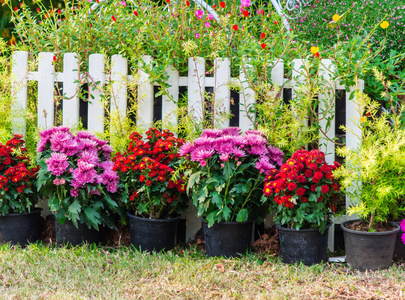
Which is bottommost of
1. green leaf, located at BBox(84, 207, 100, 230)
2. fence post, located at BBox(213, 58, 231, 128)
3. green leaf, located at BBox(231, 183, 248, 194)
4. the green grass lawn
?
the green grass lawn

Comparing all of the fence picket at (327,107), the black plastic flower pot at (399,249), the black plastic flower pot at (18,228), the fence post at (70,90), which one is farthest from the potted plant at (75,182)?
the black plastic flower pot at (399,249)

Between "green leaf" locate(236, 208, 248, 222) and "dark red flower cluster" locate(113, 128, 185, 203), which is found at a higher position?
"dark red flower cluster" locate(113, 128, 185, 203)

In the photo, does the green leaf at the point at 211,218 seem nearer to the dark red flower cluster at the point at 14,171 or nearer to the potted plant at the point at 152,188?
the potted plant at the point at 152,188

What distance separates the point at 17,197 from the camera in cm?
300

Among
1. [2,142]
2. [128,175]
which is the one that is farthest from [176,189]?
[2,142]

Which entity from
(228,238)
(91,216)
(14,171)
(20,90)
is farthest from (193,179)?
(20,90)

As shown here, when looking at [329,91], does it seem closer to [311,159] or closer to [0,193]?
[311,159]

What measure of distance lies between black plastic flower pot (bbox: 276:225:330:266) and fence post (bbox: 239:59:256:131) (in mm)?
781

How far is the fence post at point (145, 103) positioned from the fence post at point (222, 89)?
1.53ft

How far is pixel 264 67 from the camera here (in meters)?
2.88

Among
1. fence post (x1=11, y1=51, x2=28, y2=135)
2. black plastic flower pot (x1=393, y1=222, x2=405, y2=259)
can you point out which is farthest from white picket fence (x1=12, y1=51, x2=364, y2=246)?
black plastic flower pot (x1=393, y1=222, x2=405, y2=259)

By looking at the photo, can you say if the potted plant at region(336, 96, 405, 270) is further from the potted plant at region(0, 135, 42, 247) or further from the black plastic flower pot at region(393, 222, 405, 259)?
the potted plant at region(0, 135, 42, 247)

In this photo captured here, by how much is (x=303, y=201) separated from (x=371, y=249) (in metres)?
0.47

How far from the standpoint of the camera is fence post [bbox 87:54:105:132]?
317 centimetres
